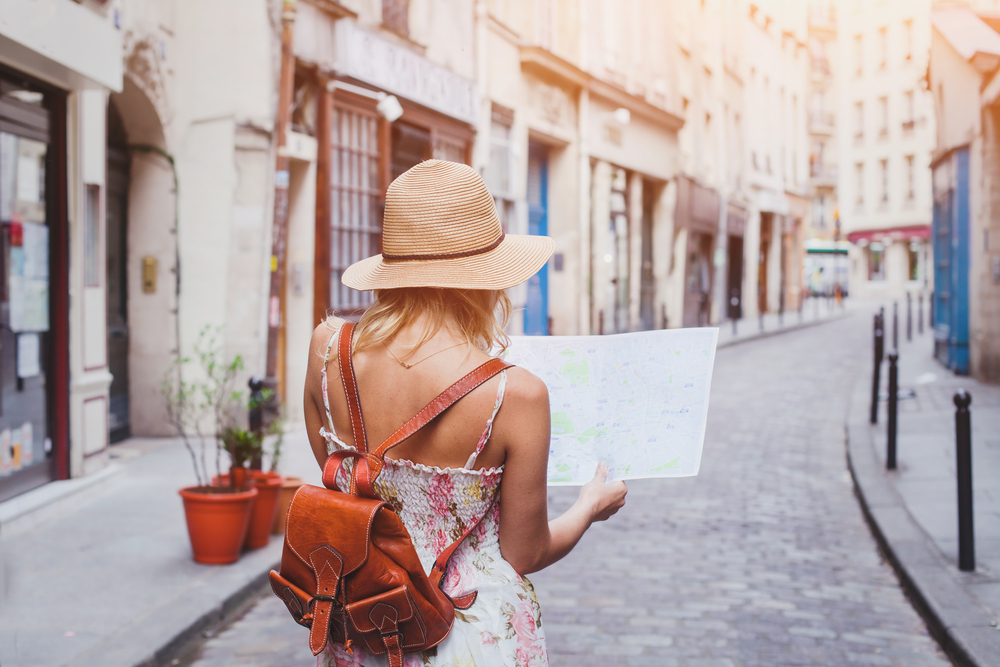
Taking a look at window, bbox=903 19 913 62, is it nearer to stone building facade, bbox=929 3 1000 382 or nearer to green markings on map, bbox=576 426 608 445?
stone building facade, bbox=929 3 1000 382

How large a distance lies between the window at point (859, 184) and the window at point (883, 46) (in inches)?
209

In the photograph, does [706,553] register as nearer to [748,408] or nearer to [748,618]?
[748,618]

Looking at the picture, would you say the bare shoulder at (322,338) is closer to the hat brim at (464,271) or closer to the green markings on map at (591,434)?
the hat brim at (464,271)

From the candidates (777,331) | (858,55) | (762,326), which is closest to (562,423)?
(762,326)

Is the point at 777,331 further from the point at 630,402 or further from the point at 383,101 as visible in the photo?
the point at 630,402

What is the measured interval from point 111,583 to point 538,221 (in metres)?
15.2

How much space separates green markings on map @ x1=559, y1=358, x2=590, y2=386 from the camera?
2.07 m

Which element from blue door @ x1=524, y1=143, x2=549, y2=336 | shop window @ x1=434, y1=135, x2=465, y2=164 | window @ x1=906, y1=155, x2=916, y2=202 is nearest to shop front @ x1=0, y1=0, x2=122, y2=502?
shop window @ x1=434, y1=135, x2=465, y2=164

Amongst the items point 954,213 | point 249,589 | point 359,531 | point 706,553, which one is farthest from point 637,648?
point 954,213

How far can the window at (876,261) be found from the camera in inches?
2096

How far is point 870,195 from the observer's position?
51500 mm

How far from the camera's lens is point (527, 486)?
1.76 m

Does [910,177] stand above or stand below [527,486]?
above

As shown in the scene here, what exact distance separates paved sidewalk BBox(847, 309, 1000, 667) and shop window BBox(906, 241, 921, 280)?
4169 cm
